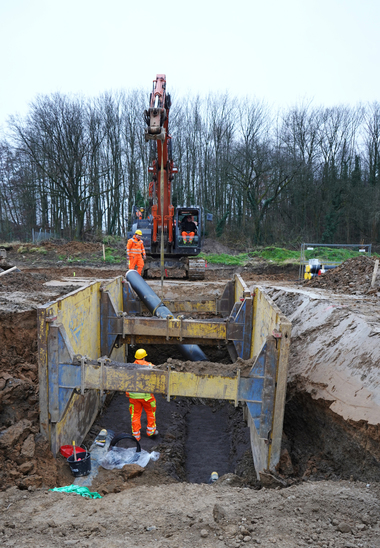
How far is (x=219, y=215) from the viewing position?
3219 centimetres

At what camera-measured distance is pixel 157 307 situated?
25.0 ft

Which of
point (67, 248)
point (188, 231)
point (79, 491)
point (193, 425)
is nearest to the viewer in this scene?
point (79, 491)

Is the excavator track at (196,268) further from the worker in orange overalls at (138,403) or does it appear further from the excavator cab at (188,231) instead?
the worker in orange overalls at (138,403)

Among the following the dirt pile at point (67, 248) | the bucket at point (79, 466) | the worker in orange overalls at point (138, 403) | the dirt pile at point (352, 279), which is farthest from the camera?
the dirt pile at point (67, 248)

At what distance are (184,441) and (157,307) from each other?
2.63m

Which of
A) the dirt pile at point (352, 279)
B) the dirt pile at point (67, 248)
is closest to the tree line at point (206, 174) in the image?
the dirt pile at point (67, 248)

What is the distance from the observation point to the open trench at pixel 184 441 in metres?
3.81

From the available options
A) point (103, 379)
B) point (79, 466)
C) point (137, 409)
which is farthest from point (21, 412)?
point (137, 409)

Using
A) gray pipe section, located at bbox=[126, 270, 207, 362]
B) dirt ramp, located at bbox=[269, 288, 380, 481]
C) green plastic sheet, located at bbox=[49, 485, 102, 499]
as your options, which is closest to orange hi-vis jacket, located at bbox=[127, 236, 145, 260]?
gray pipe section, located at bbox=[126, 270, 207, 362]

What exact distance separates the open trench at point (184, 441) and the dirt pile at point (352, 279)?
156 inches

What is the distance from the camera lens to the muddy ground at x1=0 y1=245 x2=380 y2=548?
264 cm

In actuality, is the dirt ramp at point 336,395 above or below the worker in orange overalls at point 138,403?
above

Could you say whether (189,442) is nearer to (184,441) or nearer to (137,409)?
(184,441)

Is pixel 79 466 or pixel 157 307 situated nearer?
pixel 79 466
